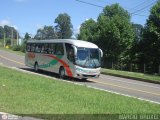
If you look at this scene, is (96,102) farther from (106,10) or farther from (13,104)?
(106,10)

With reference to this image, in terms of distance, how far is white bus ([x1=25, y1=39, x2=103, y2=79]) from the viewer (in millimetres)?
26703

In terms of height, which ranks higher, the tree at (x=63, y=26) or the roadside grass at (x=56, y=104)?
A: the tree at (x=63, y=26)

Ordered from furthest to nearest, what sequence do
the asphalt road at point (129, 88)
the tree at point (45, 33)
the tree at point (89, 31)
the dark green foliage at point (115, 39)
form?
the tree at point (45, 33)
the tree at point (89, 31)
the dark green foliage at point (115, 39)
the asphalt road at point (129, 88)

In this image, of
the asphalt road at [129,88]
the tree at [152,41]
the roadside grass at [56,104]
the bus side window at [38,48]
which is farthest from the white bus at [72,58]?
the tree at [152,41]

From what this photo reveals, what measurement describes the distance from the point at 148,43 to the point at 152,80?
66.0 ft

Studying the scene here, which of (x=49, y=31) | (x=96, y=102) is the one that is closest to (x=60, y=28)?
(x=49, y=31)

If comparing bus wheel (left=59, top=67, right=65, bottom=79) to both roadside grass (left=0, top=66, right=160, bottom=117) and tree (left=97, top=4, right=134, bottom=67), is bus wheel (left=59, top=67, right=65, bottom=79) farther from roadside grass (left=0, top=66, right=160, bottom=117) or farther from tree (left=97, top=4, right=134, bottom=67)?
tree (left=97, top=4, right=134, bottom=67)

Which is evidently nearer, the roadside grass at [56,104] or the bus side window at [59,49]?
the roadside grass at [56,104]

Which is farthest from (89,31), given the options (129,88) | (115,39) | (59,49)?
(129,88)

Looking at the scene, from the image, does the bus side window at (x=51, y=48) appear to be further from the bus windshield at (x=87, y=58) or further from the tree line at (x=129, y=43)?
the tree line at (x=129, y=43)

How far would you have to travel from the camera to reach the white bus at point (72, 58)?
26.7m

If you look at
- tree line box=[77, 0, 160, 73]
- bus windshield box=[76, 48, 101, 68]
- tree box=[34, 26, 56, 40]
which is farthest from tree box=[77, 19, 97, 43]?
tree box=[34, 26, 56, 40]

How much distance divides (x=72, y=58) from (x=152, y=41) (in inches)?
1053

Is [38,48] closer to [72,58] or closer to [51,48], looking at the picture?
[51,48]
